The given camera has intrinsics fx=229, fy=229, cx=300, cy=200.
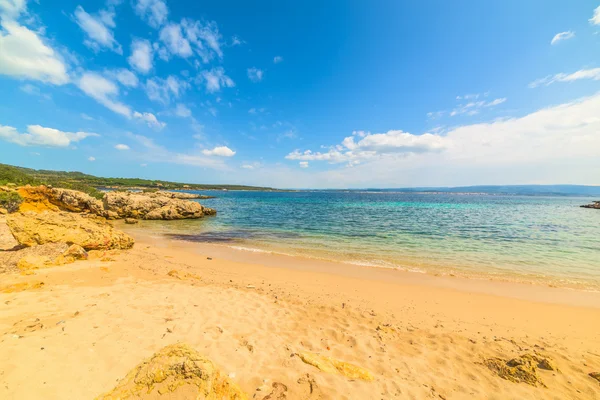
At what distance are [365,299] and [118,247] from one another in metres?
13.4

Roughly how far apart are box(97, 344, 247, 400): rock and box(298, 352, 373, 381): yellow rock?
167 centimetres

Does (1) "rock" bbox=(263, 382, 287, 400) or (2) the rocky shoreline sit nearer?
(1) "rock" bbox=(263, 382, 287, 400)

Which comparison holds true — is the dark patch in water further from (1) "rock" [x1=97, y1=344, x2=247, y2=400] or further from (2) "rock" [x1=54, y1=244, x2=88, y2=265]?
(1) "rock" [x1=97, y1=344, x2=247, y2=400]

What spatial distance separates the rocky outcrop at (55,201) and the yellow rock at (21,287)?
2000cm

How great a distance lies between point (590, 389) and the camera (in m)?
4.20

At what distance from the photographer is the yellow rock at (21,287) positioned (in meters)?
6.36

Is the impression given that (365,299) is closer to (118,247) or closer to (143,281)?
(143,281)

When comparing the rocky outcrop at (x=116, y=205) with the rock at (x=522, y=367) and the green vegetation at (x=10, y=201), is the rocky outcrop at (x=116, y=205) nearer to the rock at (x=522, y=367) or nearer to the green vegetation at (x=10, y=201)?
the green vegetation at (x=10, y=201)

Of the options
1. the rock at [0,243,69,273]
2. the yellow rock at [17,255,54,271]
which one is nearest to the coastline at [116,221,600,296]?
the rock at [0,243,69,273]

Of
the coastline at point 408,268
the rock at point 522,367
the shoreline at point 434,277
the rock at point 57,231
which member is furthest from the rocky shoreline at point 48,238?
the rock at point 522,367

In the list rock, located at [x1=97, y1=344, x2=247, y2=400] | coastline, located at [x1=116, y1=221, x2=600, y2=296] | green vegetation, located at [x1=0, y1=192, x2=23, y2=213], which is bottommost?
coastline, located at [x1=116, y1=221, x2=600, y2=296]

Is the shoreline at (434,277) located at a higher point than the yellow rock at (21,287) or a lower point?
lower

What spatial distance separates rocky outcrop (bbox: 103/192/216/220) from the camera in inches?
1188

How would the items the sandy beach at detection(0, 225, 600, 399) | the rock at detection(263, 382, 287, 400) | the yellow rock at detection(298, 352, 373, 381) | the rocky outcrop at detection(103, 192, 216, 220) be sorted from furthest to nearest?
the rocky outcrop at detection(103, 192, 216, 220), the yellow rock at detection(298, 352, 373, 381), the sandy beach at detection(0, 225, 600, 399), the rock at detection(263, 382, 287, 400)
